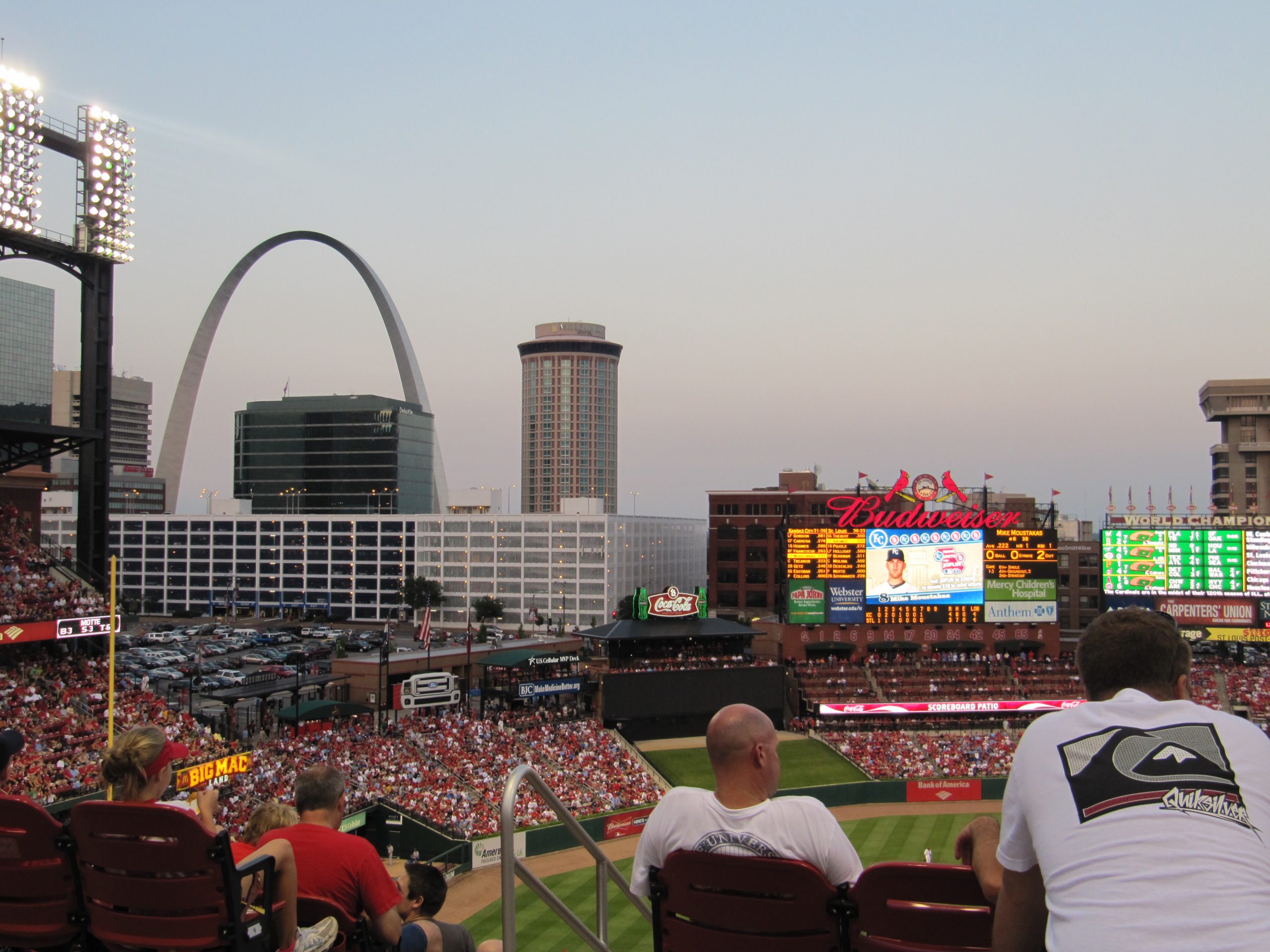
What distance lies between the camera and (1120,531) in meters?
53.2

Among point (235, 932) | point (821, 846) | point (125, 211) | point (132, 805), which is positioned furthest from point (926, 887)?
point (125, 211)

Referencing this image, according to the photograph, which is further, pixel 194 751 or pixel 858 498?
pixel 858 498

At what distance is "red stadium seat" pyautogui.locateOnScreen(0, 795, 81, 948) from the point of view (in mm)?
4414

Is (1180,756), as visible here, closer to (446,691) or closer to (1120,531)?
(446,691)

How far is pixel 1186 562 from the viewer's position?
5244cm

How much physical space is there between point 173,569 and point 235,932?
111720 millimetres

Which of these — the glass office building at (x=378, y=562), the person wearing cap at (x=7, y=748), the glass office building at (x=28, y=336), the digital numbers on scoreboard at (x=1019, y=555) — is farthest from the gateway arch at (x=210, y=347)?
the person wearing cap at (x=7, y=748)

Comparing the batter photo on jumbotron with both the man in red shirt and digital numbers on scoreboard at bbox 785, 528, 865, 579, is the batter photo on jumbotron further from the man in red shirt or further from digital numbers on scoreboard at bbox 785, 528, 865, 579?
the man in red shirt

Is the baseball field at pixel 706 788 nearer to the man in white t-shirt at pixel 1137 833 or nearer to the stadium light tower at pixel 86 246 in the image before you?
the man in white t-shirt at pixel 1137 833

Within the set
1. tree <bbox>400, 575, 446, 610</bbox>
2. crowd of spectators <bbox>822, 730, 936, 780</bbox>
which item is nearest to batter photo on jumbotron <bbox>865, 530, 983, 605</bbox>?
crowd of spectators <bbox>822, 730, 936, 780</bbox>

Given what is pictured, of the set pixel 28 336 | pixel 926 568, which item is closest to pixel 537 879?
pixel 926 568

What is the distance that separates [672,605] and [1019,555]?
56.5 feet

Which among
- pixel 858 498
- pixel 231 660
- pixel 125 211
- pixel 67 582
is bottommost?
pixel 231 660

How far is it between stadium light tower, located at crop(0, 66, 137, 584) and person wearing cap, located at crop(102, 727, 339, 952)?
33475 millimetres
